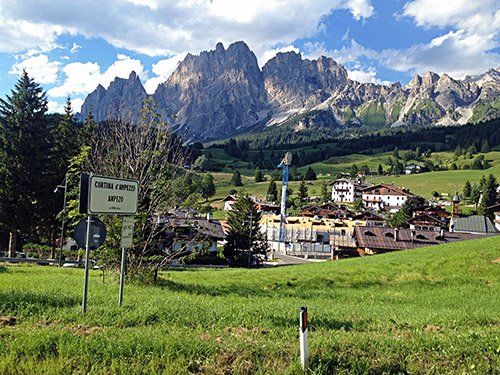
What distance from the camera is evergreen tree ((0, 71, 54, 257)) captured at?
97.2 feet

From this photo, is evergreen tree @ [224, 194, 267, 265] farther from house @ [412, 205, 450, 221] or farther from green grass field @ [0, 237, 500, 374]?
house @ [412, 205, 450, 221]

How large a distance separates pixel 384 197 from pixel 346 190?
1610cm

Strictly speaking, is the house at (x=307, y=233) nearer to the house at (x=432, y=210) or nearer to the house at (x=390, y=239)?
the house at (x=390, y=239)

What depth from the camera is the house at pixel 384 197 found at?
429 ft

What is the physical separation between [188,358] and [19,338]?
276 cm

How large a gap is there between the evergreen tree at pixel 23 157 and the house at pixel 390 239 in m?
43.0

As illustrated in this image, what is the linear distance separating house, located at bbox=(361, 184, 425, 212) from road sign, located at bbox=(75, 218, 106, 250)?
431 ft

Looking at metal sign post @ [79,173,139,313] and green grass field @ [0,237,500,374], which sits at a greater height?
metal sign post @ [79,173,139,313]

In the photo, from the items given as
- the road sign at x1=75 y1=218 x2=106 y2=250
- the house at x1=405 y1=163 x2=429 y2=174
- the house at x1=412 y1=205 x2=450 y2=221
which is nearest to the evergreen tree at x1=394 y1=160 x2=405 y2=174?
the house at x1=405 y1=163 x2=429 y2=174

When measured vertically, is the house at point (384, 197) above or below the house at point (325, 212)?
above

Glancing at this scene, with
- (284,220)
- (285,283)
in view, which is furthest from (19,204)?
(284,220)

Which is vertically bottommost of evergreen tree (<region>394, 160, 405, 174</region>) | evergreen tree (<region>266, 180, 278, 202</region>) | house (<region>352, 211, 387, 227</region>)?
house (<region>352, 211, 387, 227</region>)

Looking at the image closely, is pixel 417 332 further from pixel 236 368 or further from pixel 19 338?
pixel 19 338

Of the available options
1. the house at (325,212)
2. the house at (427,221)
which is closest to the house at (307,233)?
the house at (427,221)
